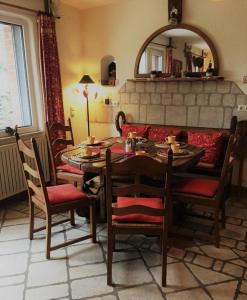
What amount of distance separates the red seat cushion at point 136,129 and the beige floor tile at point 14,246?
1.96m

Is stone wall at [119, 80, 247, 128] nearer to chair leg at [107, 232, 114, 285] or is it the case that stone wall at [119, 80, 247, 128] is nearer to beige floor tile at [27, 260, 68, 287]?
chair leg at [107, 232, 114, 285]

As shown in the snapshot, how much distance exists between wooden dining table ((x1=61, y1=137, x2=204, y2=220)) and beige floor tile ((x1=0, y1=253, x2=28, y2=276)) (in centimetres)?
85

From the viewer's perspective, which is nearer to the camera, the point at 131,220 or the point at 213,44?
the point at 131,220

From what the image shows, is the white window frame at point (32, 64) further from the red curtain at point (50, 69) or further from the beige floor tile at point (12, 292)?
the beige floor tile at point (12, 292)

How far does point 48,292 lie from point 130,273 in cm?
59

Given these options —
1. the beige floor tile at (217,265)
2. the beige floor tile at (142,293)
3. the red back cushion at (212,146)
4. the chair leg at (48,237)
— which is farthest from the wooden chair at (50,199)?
the red back cushion at (212,146)

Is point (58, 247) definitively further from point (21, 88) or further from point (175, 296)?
point (21, 88)

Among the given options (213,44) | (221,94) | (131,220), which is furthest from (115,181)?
(213,44)

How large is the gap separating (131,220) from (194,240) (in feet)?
2.77

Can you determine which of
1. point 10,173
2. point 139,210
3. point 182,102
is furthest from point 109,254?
point 182,102

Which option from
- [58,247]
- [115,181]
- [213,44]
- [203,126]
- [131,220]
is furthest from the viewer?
[203,126]

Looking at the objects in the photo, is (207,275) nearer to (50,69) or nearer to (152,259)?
(152,259)

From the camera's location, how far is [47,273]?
2.05 meters

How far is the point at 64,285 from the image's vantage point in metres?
1.92
